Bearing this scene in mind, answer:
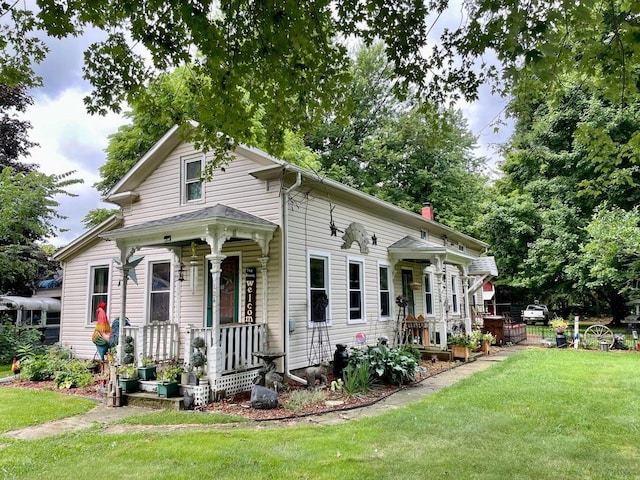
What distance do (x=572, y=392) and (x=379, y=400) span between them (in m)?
3.68

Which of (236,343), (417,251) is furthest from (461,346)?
(236,343)

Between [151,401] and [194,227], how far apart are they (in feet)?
10.4

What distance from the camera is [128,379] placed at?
818 centimetres

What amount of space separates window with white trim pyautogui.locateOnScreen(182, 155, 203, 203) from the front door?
6.14 ft

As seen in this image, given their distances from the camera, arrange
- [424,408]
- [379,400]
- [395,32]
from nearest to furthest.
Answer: [395,32]
[424,408]
[379,400]

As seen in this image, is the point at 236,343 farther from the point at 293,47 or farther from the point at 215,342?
the point at 293,47

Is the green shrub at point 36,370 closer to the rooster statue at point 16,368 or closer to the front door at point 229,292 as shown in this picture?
the rooster statue at point 16,368

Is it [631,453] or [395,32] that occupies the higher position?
[395,32]

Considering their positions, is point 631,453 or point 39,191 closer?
point 631,453

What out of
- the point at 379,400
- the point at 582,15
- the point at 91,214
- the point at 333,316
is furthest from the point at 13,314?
the point at 582,15

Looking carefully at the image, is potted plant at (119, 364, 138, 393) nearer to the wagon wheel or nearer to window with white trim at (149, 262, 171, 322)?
window with white trim at (149, 262, 171, 322)

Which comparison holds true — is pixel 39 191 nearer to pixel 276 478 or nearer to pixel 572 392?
pixel 276 478

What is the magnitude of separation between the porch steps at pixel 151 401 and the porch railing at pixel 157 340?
1043 millimetres

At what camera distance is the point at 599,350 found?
15.3 metres
